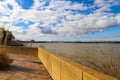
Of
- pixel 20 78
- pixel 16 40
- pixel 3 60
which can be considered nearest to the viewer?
pixel 20 78

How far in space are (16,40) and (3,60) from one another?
31.9m

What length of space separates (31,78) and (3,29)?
1297 inches

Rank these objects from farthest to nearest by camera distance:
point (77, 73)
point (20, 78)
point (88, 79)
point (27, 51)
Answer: point (27, 51), point (20, 78), point (77, 73), point (88, 79)

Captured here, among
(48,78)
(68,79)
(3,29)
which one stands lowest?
(48,78)

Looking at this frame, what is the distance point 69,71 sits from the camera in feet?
18.1

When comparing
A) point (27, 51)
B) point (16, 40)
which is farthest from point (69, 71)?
point (16, 40)

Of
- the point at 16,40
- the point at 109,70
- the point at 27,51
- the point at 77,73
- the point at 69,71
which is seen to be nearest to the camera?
the point at 77,73

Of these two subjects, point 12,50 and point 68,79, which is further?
point 12,50

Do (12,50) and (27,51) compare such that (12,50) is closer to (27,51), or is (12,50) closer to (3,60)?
(27,51)

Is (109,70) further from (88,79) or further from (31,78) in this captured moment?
(31,78)

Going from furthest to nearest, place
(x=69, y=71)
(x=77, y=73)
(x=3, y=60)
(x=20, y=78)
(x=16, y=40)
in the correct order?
(x=16, y=40), (x=3, y=60), (x=20, y=78), (x=69, y=71), (x=77, y=73)

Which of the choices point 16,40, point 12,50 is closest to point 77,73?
point 12,50

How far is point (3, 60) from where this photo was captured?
12781mm

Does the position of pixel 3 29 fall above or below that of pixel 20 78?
above
